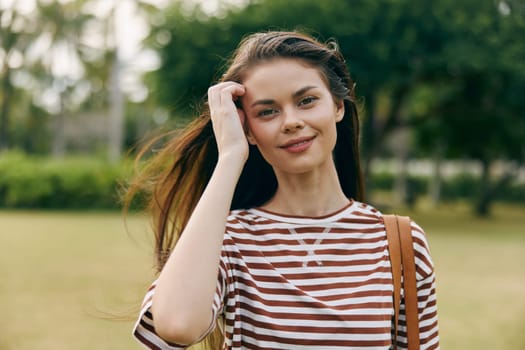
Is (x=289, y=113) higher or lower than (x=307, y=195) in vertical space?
higher

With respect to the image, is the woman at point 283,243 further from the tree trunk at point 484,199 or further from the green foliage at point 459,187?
the green foliage at point 459,187

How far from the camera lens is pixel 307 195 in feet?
6.48

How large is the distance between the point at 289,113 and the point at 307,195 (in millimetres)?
275

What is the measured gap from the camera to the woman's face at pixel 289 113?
1.87 m

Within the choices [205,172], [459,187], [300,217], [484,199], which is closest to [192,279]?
[300,217]

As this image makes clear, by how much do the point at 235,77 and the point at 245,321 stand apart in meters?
0.74

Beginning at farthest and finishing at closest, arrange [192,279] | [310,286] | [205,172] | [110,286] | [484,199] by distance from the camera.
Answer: [484,199] → [110,286] → [205,172] → [310,286] → [192,279]

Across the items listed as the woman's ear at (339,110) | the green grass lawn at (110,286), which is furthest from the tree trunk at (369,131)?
the woman's ear at (339,110)

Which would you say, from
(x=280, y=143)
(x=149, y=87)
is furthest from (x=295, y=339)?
(x=149, y=87)

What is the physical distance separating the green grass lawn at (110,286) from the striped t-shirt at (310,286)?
554 millimetres

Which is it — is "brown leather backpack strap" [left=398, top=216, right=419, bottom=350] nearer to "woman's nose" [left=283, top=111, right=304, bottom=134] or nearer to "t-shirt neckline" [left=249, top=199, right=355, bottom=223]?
"t-shirt neckline" [left=249, top=199, right=355, bottom=223]

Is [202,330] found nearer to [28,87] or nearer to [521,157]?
[521,157]

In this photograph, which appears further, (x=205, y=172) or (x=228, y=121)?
(x=205, y=172)

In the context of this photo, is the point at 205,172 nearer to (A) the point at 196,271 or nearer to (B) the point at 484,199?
(A) the point at 196,271
